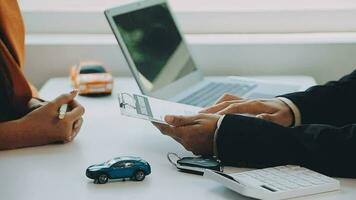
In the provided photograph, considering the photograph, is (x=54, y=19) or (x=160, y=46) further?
(x=54, y=19)

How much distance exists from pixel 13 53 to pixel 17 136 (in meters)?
0.24

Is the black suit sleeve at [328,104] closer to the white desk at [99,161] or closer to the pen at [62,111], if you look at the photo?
the white desk at [99,161]

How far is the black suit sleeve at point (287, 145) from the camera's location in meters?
1.16

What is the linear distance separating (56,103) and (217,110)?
31 centimetres

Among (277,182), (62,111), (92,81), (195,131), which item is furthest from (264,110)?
(92,81)

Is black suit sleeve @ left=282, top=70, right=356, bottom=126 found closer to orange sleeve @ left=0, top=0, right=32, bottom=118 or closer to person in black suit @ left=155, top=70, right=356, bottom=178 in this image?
person in black suit @ left=155, top=70, right=356, bottom=178

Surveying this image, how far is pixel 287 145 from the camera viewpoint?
1176mm

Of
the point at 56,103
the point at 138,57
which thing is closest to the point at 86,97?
the point at 138,57

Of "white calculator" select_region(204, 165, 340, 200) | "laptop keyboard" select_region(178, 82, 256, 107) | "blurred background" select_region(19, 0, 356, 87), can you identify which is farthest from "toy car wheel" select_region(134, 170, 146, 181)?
"blurred background" select_region(19, 0, 356, 87)

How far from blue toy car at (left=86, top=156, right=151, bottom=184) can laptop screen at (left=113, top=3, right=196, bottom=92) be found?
43 cm

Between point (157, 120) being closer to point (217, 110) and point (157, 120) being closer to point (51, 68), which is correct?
point (217, 110)

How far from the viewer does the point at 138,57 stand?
1.61 metres

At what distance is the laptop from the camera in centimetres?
160

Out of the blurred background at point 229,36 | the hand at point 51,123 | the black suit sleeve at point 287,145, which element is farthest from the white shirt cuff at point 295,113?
the blurred background at point 229,36
